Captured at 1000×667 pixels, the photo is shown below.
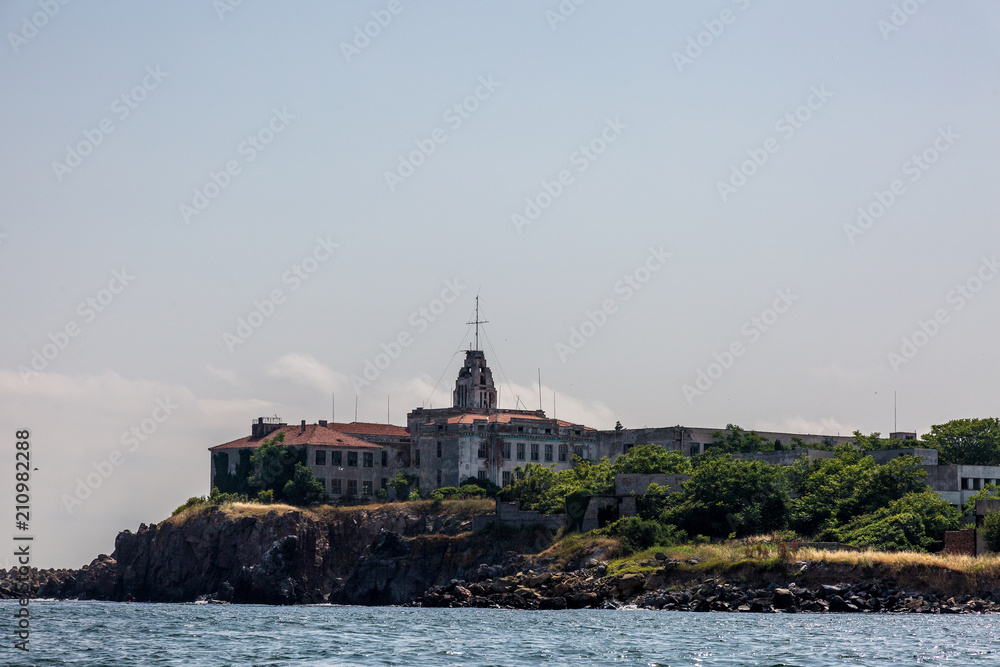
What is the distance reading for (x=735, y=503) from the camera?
11556cm

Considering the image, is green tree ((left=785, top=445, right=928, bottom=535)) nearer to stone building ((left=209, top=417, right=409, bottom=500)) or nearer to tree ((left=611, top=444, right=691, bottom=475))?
tree ((left=611, top=444, right=691, bottom=475))

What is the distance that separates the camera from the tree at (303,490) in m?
142

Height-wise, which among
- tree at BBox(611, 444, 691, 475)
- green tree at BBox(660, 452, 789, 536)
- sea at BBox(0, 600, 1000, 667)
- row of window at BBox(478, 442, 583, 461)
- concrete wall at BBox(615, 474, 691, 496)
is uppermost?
row of window at BBox(478, 442, 583, 461)

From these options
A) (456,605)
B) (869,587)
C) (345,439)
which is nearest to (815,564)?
(869,587)

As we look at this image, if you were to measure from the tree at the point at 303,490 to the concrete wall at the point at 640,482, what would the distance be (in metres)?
32.8

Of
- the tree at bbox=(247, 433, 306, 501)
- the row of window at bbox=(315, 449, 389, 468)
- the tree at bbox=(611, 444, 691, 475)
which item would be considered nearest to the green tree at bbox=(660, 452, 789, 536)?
the tree at bbox=(611, 444, 691, 475)

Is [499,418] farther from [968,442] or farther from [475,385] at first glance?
[968,442]

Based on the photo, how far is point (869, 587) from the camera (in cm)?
9131

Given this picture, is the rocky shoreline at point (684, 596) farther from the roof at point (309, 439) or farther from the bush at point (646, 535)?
the roof at point (309, 439)

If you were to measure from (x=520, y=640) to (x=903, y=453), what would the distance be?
7401cm

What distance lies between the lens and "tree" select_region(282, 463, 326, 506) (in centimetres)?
14200

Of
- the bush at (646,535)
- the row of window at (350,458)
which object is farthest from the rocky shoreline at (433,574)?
the row of window at (350,458)

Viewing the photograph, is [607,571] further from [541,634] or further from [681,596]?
[541,634]

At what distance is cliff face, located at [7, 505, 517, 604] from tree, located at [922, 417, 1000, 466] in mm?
45697
